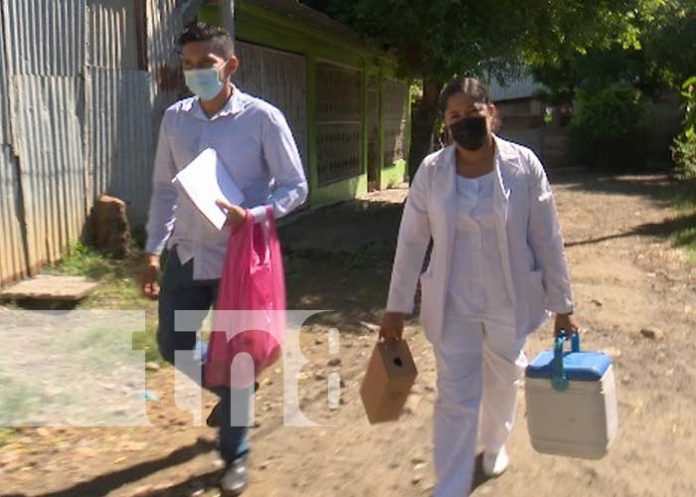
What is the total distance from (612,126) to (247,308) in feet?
68.5

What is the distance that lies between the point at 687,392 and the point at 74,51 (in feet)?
17.6

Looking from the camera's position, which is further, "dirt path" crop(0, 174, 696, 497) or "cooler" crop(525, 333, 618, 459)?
"dirt path" crop(0, 174, 696, 497)

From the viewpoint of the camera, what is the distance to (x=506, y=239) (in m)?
3.60

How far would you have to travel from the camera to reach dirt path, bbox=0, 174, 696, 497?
4145mm

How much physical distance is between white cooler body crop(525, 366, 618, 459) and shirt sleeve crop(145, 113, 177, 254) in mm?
1669

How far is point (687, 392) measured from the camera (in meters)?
5.42

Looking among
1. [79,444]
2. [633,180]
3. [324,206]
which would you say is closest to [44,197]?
[79,444]

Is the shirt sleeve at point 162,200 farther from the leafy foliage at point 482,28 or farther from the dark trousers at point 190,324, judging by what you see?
the leafy foliage at point 482,28

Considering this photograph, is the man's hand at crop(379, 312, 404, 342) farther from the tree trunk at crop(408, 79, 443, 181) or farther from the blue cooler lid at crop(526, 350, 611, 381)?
the tree trunk at crop(408, 79, 443, 181)

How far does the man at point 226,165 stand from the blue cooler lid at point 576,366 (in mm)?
1175

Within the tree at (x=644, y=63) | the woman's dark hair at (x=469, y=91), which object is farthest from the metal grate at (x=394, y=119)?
the woman's dark hair at (x=469, y=91)

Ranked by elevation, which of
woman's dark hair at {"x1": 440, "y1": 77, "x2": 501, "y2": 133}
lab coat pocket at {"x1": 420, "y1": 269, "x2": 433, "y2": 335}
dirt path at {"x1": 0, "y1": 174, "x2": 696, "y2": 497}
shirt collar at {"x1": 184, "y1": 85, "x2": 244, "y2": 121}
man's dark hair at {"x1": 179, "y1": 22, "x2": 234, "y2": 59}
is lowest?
dirt path at {"x1": 0, "y1": 174, "x2": 696, "y2": 497}

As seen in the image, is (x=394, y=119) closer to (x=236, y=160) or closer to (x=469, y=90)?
(x=236, y=160)

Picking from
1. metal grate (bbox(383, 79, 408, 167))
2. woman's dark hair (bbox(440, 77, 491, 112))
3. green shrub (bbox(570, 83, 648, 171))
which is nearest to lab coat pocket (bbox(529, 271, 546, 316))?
woman's dark hair (bbox(440, 77, 491, 112))
